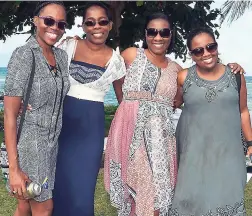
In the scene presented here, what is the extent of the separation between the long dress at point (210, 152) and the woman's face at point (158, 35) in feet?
1.28

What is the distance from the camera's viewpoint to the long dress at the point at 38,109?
3.83 m

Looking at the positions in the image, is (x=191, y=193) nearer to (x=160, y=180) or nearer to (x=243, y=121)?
(x=160, y=180)

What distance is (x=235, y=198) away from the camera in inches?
185

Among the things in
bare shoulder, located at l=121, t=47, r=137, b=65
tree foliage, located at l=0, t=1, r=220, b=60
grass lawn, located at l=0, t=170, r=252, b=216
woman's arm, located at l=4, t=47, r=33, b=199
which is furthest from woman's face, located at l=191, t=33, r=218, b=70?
tree foliage, located at l=0, t=1, r=220, b=60

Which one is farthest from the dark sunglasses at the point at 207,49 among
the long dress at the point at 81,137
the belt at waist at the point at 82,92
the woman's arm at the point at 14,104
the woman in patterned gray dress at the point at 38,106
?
the woman's arm at the point at 14,104

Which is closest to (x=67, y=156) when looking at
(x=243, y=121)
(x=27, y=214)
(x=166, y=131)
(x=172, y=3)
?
(x=27, y=214)

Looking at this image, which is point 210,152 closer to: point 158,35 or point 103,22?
point 158,35

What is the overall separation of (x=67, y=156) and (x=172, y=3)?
10.9m

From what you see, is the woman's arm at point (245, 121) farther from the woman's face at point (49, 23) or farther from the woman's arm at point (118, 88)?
the woman's face at point (49, 23)

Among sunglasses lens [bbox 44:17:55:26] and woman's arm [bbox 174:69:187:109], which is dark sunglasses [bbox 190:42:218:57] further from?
sunglasses lens [bbox 44:17:55:26]

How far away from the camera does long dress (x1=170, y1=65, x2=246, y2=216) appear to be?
4.62m

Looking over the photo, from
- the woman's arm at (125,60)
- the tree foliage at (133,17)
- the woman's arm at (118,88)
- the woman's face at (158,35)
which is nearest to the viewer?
the woman's face at (158,35)

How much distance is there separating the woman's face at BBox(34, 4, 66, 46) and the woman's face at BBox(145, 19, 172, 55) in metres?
1.03

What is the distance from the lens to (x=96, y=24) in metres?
4.81
